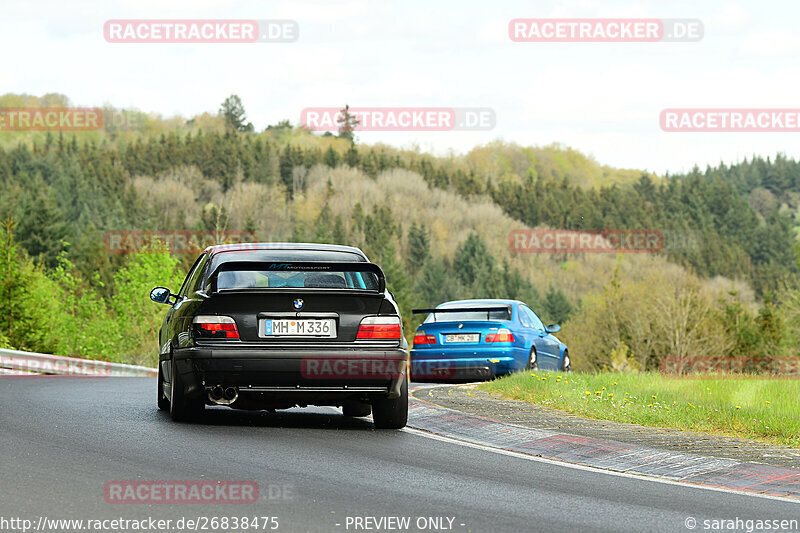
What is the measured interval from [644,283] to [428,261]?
67592 millimetres

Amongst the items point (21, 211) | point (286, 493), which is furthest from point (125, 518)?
point (21, 211)

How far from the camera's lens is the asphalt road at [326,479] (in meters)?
5.90

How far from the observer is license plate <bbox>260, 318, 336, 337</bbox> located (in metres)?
9.41

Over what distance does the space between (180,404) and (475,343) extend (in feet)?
30.3

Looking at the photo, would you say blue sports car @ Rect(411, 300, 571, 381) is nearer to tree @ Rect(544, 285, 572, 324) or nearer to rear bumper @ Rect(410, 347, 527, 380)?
rear bumper @ Rect(410, 347, 527, 380)

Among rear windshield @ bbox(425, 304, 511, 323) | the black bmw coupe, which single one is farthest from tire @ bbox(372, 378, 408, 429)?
rear windshield @ bbox(425, 304, 511, 323)

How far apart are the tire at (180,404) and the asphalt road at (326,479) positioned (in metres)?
0.14

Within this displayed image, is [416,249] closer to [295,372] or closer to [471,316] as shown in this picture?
[471,316]

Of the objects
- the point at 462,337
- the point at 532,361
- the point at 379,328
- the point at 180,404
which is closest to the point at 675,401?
the point at 379,328

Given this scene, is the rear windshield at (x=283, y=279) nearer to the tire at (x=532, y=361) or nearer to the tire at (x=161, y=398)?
the tire at (x=161, y=398)

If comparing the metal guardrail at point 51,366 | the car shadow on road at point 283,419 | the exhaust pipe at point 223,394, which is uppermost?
the exhaust pipe at point 223,394

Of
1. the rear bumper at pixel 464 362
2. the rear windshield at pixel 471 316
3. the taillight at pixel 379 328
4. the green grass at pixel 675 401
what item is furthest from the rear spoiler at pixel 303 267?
the rear windshield at pixel 471 316

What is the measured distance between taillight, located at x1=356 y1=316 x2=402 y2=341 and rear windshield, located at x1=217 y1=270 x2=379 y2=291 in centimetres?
52

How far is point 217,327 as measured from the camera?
9.40m
